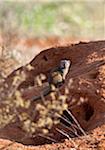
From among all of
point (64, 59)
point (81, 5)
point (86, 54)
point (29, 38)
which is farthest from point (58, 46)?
point (81, 5)

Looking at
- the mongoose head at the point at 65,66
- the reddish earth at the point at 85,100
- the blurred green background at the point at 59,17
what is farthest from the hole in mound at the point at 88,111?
the blurred green background at the point at 59,17

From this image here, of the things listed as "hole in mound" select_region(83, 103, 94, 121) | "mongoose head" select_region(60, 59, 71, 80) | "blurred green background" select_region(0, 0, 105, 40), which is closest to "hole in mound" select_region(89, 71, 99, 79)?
"hole in mound" select_region(83, 103, 94, 121)

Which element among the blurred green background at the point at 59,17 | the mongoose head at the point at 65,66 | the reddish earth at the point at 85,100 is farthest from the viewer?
the blurred green background at the point at 59,17

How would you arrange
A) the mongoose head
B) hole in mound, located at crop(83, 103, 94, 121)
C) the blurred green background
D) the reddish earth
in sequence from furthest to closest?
1. the blurred green background
2. the mongoose head
3. hole in mound, located at crop(83, 103, 94, 121)
4. the reddish earth

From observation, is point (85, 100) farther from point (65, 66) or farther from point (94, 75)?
point (65, 66)

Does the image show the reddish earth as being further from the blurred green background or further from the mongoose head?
the blurred green background

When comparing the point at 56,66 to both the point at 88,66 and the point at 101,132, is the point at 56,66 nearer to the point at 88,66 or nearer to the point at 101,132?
the point at 88,66

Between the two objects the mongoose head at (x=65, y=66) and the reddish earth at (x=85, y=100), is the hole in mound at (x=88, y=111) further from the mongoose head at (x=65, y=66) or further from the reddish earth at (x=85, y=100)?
the mongoose head at (x=65, y=66)
